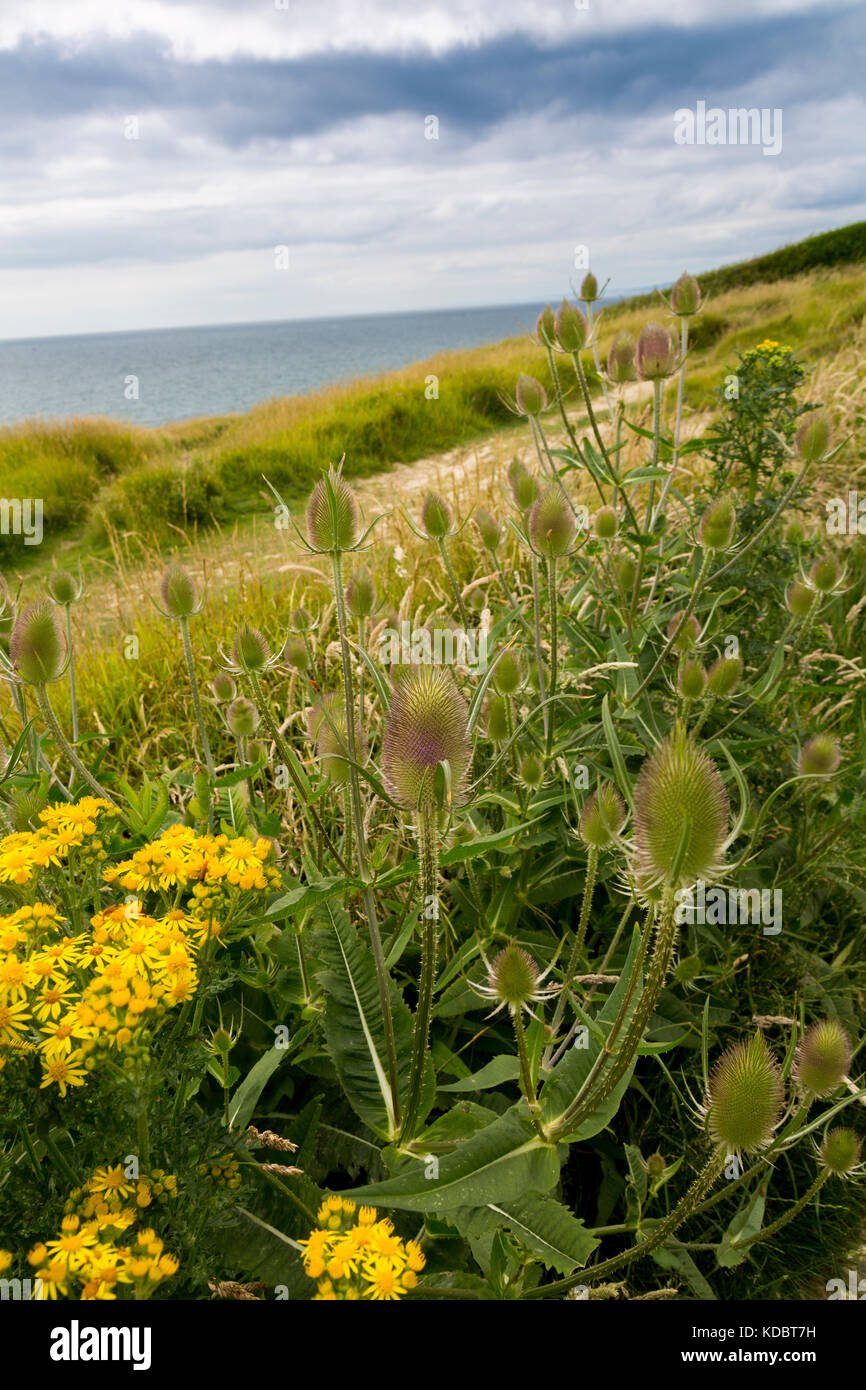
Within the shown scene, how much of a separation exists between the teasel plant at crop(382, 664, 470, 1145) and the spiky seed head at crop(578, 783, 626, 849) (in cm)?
32

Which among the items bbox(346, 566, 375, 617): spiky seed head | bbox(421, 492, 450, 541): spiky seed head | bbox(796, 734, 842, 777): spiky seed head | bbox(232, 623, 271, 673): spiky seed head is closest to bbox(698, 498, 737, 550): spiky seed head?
bbox(796, 734, 842, 777): spiky seed head

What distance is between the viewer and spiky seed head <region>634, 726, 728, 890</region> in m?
1.01

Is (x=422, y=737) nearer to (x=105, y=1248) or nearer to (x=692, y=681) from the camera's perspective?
(x=105, y=1248)

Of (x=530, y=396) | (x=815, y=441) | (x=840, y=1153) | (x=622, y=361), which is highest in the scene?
(x=622, y=361)

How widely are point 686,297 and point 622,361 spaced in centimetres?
36

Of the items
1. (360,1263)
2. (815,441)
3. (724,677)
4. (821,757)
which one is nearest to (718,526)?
(724,677)

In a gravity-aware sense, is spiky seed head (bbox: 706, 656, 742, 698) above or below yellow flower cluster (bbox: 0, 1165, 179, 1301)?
above

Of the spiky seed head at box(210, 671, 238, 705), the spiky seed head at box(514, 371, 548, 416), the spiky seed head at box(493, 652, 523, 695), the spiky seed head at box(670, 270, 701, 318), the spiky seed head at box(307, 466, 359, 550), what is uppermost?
the spiky seed head at box(670, 270, 701, 318)

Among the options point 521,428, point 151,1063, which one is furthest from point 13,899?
point 521,428

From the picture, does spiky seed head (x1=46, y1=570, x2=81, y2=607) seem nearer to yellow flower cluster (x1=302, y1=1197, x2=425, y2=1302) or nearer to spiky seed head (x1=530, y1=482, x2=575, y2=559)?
spiky seed head (x1=530, y1=482, x2=575, y2=559)

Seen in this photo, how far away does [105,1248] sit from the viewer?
3.55 ft

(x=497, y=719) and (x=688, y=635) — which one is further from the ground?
(x=688, y=635)

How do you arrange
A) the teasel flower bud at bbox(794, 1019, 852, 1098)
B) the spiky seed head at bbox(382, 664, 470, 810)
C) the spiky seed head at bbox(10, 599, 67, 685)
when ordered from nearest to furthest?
the spiky seed head at bbox(382, 664, 470, 810), the teasel flower bud at bbox(794, 1019, 852, 1098), the spiky seed head at bbox(10, 599, 67, 685)

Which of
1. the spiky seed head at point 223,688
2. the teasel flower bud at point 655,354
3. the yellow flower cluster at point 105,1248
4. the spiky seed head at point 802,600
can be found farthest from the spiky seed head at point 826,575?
the yellow flower cluster at point 105,1248
